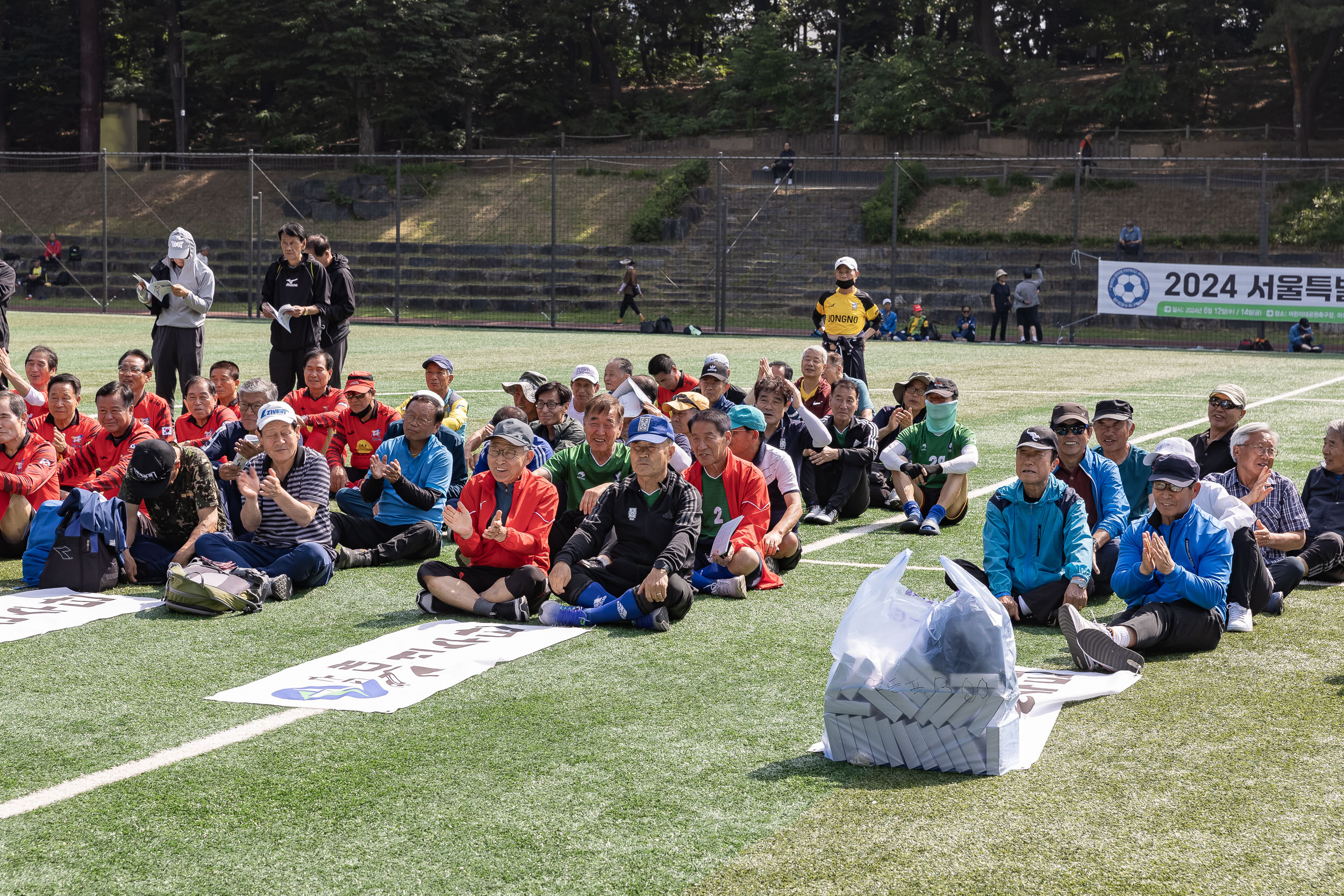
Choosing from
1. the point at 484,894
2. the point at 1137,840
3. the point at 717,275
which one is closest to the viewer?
the point at 484,894

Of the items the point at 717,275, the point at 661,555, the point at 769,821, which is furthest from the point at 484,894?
the point at 717,275

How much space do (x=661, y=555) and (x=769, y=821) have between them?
280cm

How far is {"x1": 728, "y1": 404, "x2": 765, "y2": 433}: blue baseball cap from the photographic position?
28.9ft

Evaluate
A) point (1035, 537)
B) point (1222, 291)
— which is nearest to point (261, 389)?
point (1035, 537)

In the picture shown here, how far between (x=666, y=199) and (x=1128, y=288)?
15.6 m

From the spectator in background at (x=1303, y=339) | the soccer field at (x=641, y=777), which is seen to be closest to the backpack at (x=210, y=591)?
the soccer field at (x=641, y=777)

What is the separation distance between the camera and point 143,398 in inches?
423

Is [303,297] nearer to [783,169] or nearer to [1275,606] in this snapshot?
[1275,606]

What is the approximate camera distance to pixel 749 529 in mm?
8430

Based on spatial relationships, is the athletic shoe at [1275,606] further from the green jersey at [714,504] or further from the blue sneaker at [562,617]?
the blue sneaker at [562,617]

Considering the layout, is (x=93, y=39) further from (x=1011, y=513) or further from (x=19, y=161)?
(x=1011, y=513)

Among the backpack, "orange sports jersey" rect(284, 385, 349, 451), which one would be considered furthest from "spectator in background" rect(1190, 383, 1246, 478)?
"orange sports jersey" rect(284, 385, 349, 451)

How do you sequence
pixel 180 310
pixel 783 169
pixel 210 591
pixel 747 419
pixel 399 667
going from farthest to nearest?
pixel 783 169, pixel 180 310, pixel 747 419, pixel 210 591, pixel 399 667

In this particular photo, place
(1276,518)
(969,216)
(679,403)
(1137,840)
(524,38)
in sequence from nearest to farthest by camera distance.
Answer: (1137,840) < (1276,518) < (679,403) < (969,216) < (524,38)
